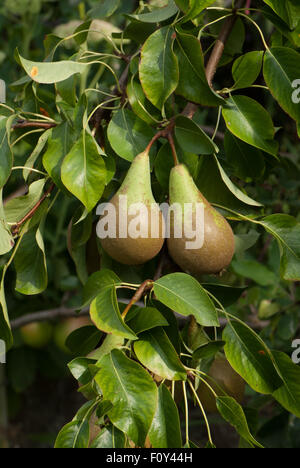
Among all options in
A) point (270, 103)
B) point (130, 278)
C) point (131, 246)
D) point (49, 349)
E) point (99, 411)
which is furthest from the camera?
point (49, 349)

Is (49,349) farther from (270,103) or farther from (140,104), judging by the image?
(140,104)

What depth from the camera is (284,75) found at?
0.81 metres

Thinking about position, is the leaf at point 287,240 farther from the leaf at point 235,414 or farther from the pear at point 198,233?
the leaf at point 235,414

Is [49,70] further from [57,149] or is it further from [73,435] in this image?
[73,435]

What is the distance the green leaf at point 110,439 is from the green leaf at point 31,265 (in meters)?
0.23

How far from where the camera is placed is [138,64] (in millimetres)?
865

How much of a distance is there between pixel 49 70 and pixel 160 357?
382 millimetres

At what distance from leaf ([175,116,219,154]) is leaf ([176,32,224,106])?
31 millimetres

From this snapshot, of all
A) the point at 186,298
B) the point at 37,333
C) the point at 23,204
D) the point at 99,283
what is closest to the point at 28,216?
the point at 23,204

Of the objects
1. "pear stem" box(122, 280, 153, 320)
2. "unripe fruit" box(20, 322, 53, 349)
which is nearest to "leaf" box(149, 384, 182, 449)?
"pear stem" box(122, 280, 153, 320)

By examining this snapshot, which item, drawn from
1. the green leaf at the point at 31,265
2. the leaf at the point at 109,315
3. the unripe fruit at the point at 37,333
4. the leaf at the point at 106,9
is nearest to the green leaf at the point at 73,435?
the leaf at the point at 109,315

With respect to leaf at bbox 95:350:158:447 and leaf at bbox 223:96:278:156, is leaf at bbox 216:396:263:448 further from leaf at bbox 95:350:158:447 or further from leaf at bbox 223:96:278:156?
leaf at bbox 223:96:278:156

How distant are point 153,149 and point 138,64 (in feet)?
0.38
